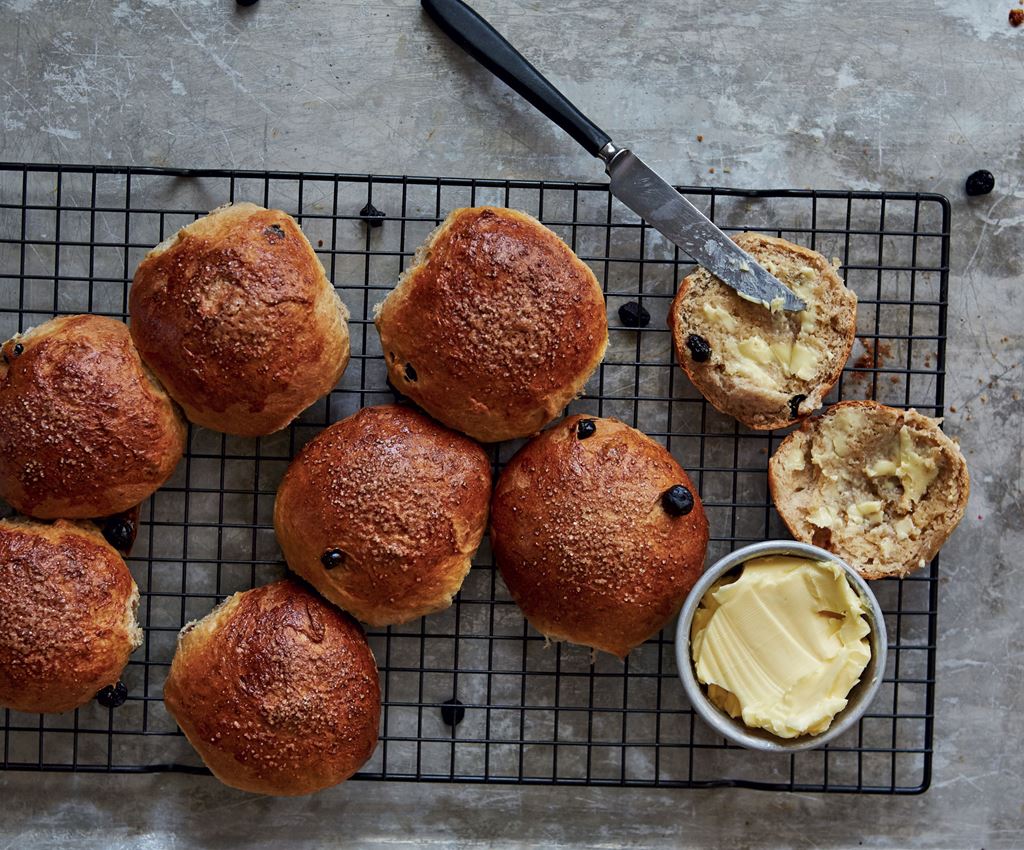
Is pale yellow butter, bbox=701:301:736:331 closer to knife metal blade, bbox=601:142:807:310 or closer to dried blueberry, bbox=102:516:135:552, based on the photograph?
knife metal blade, bbox=601:142:807:310

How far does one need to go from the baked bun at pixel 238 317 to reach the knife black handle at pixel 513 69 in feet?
2.34

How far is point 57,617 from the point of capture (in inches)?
92.8

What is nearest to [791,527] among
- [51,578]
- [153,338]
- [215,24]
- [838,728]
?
[838,728]

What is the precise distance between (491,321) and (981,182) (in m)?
1.49

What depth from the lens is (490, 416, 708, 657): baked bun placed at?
7.88 feet

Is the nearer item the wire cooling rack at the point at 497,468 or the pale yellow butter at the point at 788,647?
the pale yellow butter at the point at 788,647

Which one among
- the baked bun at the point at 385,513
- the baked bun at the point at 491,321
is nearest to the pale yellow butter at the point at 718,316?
the baked bun at the point at 491,321

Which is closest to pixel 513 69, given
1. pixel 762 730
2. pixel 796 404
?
pixel 796 404

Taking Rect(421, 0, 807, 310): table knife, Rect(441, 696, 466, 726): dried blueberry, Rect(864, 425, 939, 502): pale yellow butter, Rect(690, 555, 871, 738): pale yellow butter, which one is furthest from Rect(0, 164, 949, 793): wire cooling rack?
Rect(690, 555, 871, 738): pale yellow butter

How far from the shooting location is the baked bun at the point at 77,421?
7.68ft

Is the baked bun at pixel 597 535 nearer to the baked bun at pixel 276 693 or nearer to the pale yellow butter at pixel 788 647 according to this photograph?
the pale yellow butter at pixel 788 647

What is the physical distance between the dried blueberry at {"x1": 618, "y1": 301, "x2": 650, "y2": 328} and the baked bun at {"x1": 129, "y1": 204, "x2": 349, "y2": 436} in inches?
31.3

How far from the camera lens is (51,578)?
2.37 metres

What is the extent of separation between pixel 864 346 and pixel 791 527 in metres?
0.59
